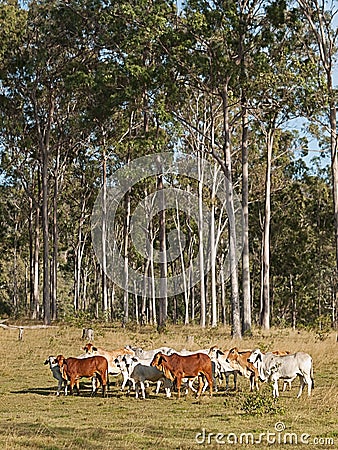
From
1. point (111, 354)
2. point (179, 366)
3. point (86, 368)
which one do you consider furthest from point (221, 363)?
point (86, 368)

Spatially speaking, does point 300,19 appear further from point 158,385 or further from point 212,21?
point 158,385

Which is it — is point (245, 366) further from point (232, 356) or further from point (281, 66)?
point (281, 66)

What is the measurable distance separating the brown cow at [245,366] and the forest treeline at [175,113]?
12.5m

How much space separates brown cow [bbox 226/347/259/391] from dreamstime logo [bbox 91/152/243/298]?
17.0m

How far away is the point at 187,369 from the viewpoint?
14.8 m

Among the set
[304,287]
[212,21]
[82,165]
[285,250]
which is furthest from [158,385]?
[304,287]

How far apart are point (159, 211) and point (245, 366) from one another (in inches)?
882

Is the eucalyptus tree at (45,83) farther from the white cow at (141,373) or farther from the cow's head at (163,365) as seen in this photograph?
the cow's head at (163,365)

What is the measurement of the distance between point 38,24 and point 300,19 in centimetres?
1387

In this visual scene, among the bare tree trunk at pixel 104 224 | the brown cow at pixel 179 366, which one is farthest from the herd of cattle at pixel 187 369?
the bare tree trunk at pixel 104 224

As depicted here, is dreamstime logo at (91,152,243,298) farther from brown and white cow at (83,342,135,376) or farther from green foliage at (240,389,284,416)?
green foliage at (240,389,284,416)

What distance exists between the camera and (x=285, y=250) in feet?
186

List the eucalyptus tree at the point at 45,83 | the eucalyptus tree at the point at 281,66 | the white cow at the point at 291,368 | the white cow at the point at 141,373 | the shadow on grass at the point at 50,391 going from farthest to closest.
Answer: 1. the eucalyptus tree at the point at 45,83
2. the eucalyptus tree at the point at 281,66
3. the shadow on grass at the point at 50,391
4. the white cow at the point at 141,373
5. the white cow at the point at 291,368

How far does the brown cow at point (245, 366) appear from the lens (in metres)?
15.2
